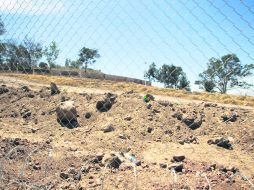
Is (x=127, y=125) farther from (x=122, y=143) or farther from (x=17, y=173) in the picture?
(x=17, y=173)

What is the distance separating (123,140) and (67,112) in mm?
2089

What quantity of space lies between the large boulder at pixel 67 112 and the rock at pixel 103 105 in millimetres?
963

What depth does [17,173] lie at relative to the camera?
23.9ft

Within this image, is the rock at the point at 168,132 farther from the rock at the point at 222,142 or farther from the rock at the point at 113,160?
the rock at the point at 113,160

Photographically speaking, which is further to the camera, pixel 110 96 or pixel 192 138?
pixel 110 96

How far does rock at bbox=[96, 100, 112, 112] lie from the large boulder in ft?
3.16

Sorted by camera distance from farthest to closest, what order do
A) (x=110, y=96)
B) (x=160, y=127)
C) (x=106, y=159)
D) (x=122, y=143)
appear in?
(x=110, y=96), (x=160, y=127), (x=122, y=143), (x=106, y=159)

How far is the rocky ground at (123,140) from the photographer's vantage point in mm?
7590

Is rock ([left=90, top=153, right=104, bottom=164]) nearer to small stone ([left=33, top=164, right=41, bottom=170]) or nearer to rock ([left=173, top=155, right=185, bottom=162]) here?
small stone ([left=33, top=164, right=41, bottom=170])

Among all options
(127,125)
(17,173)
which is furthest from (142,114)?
(17,173)

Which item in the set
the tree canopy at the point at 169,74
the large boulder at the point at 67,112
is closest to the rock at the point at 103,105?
the large boulder at the point at 67,112

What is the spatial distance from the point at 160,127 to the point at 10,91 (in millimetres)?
6380

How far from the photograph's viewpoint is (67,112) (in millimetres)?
13109

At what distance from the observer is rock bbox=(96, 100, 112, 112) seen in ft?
46.2
